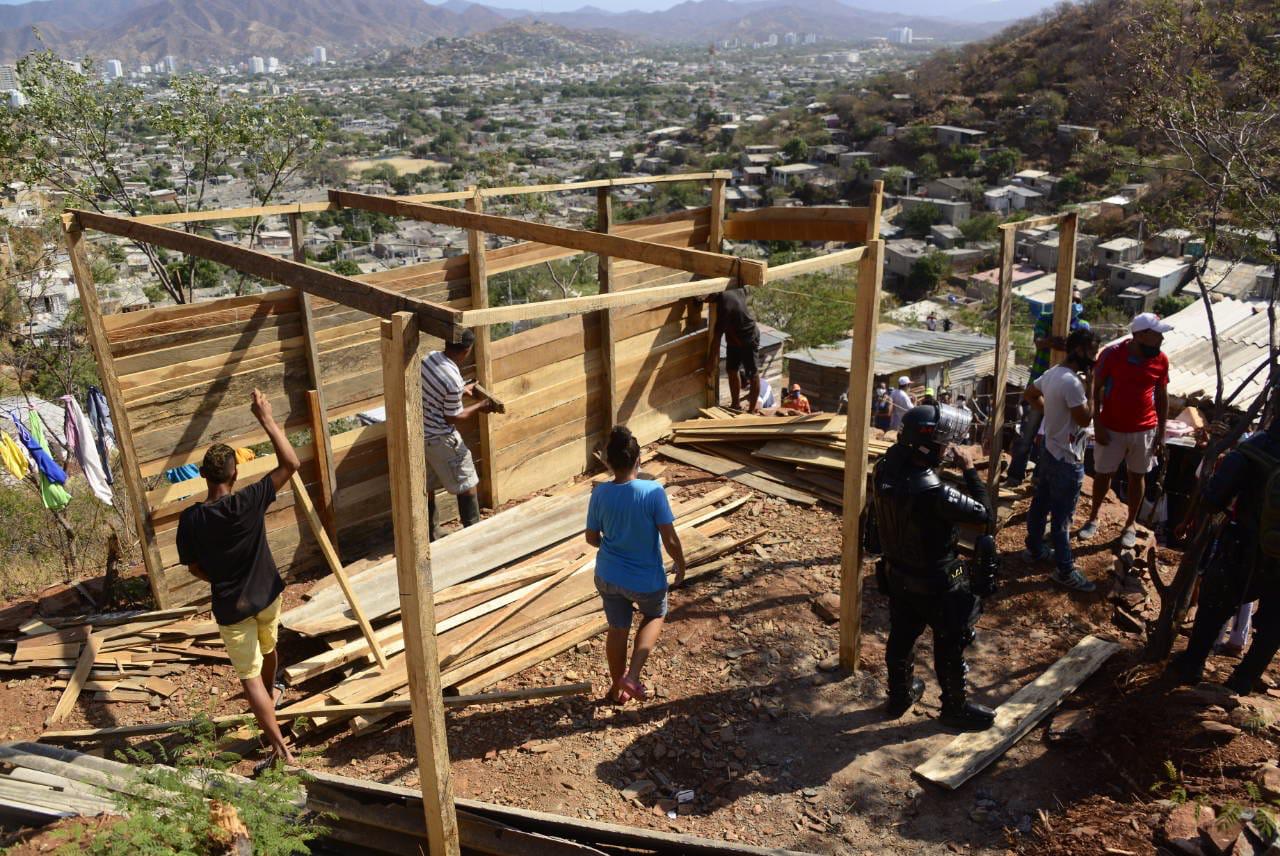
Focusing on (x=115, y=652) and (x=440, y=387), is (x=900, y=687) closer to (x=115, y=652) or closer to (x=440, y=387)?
(x=440, y=387)

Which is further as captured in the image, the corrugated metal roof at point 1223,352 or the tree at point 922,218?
the tree at point 922,218

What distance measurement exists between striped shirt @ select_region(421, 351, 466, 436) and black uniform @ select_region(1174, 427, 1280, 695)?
4.87m

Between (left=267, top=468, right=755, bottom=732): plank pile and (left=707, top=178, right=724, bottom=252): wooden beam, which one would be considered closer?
(left=267, top=468, right=755, bottom=732): plank pile

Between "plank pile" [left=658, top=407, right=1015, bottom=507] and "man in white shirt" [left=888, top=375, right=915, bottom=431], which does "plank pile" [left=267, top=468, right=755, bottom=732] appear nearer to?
"plank pile" [left=658, top=407, right=1015, bottom=507]

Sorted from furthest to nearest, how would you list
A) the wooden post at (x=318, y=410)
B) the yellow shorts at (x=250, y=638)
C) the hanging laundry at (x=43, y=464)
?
the hanging laundry at (x=43, y=464) < the wooden post at (x=318, y=410) < the yellow shorts at (x=250, y=638)

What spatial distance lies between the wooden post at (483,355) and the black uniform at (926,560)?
12.4ft

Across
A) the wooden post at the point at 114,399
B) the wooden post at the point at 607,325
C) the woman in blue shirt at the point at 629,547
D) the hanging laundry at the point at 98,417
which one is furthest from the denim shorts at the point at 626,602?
the hanging laundry at the point at 98,417

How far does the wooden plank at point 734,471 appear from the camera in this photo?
817 centimetres

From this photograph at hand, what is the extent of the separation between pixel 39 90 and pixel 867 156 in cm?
8414

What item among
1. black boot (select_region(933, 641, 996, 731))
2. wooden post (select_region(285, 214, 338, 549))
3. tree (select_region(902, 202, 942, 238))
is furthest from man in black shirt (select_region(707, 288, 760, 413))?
tree (select_region(902, 202, 942, 238))

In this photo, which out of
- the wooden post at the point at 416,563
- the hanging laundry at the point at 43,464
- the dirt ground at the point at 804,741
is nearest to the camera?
the wooden post at the point at 416,563

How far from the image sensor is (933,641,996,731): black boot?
5105 mm

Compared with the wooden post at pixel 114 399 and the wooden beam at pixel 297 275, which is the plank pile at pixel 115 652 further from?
the wooden beam at pixel 297 275

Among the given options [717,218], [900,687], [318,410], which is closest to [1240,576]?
[900,687]
